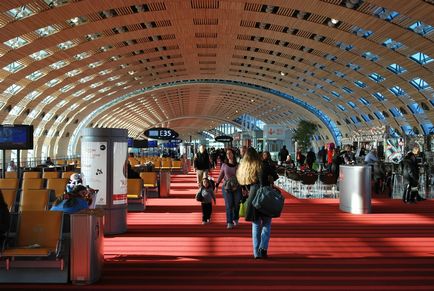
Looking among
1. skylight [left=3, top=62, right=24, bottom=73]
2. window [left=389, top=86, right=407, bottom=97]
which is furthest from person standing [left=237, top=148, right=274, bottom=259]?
window [left=389, top=86, right=407, bottom=97]

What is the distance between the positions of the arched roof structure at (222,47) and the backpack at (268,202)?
17.5 m

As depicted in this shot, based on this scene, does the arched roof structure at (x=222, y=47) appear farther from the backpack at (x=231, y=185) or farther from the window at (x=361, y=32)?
the backpack at (x=231, y=185)

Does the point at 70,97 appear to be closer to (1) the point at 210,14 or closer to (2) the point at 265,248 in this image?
(1) the point at 210,14

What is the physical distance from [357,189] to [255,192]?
18.1 ft

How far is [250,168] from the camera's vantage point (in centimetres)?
751

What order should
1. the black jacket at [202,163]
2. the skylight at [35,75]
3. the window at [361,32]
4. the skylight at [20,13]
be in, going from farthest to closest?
the skylight at [35,75] → the window at [361,32] → the skylight at [20,13] → the black jacket at [202,163]

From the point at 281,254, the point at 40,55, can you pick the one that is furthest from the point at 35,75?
the point at 281,254

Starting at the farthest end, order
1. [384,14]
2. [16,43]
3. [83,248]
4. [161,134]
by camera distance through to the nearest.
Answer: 1. [16,43]
2. [161,134]
3. [384,14]
4. [83,248]

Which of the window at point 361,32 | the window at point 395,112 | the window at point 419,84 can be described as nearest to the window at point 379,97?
the window at point 395,112

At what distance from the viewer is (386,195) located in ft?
54.4

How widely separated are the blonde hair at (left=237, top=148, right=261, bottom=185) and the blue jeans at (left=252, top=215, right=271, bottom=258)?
2.16 ft

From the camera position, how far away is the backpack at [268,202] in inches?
265

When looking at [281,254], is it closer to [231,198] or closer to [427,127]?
[231,198]

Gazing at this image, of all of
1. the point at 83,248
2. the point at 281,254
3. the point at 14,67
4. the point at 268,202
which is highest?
the point at 14,67
